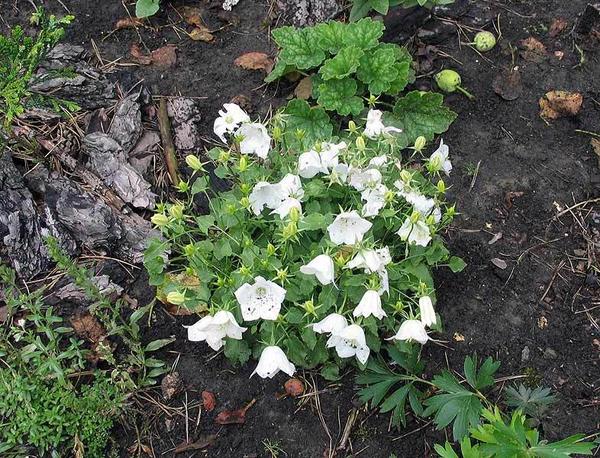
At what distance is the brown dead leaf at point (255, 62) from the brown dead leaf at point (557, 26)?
153 centimetres

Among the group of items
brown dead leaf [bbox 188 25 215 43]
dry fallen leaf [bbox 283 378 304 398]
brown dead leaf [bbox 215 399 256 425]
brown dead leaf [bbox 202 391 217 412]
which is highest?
brown dead leaf [bbox 188 25 215 43]

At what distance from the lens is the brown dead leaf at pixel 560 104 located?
3.34 meters

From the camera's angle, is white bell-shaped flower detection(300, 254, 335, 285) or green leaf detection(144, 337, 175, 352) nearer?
white bell-shaped flower detection(300, 254, 335, 285)

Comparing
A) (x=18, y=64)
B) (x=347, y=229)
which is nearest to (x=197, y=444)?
(x=347, y=229)

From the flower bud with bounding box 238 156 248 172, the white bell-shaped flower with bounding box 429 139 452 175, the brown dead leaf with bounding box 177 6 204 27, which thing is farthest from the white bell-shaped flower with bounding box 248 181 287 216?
the brown dead leaf with bounding box 177 6 204 27

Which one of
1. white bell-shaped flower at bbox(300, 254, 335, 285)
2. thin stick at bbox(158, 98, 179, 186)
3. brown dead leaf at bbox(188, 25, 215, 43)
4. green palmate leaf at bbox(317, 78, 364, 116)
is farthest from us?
brown dead leaf at bbox(188, 25, 215, 43)

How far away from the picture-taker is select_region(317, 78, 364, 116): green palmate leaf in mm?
3154

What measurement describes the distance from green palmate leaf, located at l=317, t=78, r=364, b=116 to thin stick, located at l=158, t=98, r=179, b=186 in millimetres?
731

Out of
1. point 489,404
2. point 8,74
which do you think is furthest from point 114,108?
point 489,404

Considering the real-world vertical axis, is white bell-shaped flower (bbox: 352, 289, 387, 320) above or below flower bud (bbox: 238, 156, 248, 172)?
below

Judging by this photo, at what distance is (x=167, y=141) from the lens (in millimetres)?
3123

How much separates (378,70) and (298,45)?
416mm

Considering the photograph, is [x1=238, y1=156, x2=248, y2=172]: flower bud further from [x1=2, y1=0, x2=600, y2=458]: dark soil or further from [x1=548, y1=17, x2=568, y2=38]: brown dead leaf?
[x1=548, y1=17, x2=568, y2=38]: brown dead leaf

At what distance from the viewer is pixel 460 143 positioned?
3.28m
